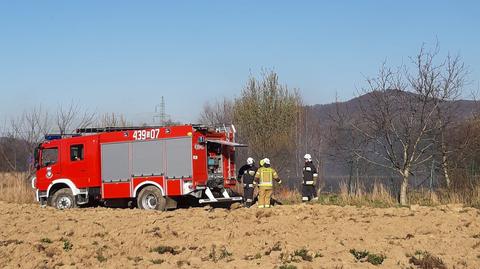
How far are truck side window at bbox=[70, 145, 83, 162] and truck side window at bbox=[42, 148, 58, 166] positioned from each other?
2.55 ft

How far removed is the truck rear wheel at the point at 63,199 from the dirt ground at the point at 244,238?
134 inches

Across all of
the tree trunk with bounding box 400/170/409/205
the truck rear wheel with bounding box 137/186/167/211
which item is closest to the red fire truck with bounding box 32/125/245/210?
the truck rear wheel with bounding box 137/186/167/211

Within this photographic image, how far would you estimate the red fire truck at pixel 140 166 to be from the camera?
18438mm

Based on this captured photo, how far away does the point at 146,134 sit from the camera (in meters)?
19.1

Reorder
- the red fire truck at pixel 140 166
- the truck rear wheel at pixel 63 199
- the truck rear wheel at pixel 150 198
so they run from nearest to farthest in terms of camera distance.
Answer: the red fire truck at pixel 140 166
the truck rear wheel at pixel 150 198
the truck rear wheel at pixel 63 199

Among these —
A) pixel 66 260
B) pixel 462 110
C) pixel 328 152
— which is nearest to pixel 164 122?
pixel 328 152

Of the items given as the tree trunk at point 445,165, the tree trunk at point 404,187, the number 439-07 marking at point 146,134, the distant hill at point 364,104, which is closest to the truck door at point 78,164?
the number 439-07 marking at point 146,134

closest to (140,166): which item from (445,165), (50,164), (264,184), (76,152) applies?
(76,152)

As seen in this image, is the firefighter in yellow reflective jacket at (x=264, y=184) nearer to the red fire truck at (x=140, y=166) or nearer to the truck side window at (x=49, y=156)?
the red fire truck at (x=140, y=166)

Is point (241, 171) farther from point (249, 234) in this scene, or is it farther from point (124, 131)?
point (249, 234)

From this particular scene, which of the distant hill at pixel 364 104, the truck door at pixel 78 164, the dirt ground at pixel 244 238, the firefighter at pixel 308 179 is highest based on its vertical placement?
the distant hill at pixel 364 104

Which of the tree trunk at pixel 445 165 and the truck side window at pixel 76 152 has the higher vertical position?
the truck side window at pixel 76 152

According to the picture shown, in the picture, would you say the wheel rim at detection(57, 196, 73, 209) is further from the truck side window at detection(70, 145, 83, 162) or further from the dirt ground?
the dirt ground

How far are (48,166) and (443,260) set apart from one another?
593 inches
